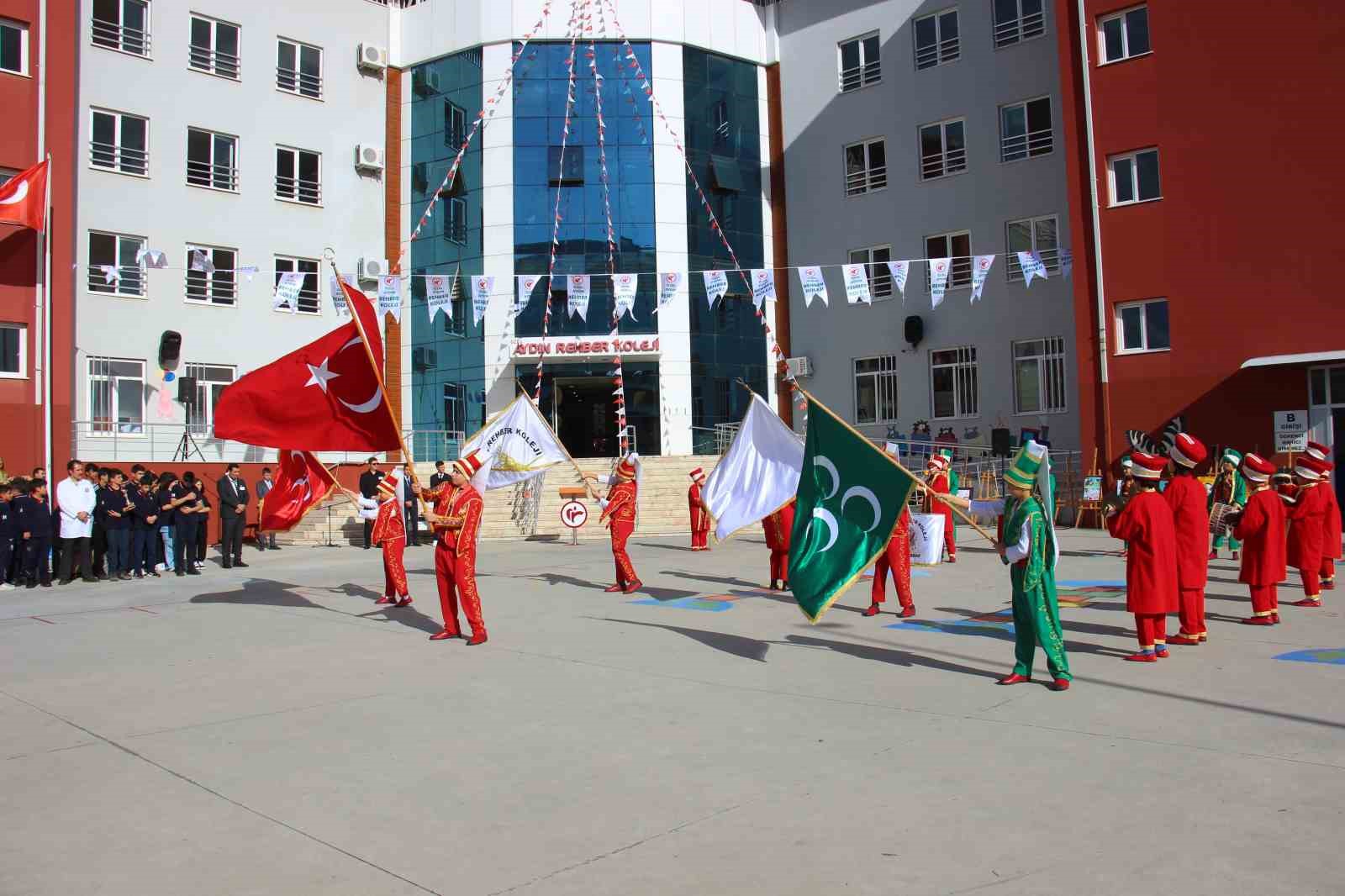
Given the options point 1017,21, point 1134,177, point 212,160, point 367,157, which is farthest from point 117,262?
point 1134,177

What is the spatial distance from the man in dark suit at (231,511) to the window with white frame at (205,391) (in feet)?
27.6

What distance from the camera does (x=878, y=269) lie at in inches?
1223

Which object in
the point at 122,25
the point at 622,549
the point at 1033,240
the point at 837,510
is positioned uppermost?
the point at 122,25

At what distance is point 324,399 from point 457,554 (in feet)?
10.9

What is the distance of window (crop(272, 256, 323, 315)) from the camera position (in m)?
29.4

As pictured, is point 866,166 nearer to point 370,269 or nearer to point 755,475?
point 370,269

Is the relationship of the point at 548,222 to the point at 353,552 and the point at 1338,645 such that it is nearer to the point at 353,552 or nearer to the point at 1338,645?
the point at 353,552

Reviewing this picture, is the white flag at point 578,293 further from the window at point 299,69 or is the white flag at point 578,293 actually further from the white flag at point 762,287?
the window at point 299,69

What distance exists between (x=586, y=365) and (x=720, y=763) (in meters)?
26.8

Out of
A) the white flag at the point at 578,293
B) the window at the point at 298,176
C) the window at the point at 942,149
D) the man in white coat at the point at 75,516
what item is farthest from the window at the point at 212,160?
the window at the point at 942,149

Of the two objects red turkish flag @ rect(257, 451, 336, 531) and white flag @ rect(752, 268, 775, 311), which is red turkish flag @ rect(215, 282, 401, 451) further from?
white flag @ rect(752, 268, 775, 311)

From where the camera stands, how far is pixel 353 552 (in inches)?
882

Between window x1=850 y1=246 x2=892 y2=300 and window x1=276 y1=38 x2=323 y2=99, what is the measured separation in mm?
16454

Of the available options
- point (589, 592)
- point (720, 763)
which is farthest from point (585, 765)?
point (589, 592)
